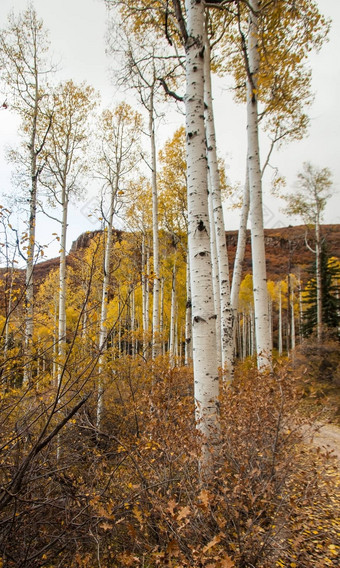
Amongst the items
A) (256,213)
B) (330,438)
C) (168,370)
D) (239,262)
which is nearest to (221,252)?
(239,262)

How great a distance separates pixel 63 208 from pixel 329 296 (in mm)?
15120

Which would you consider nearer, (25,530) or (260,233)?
(25,530)

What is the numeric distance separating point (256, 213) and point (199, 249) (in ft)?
8.54

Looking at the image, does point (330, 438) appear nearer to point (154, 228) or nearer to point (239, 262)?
point (239, 262)

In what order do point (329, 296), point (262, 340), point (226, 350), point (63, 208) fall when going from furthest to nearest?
point (329, 296), point (63, 208), point (226, 350), point (262, 340)

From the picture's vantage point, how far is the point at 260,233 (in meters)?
4.98

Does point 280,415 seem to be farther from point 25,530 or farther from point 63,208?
point 63,208

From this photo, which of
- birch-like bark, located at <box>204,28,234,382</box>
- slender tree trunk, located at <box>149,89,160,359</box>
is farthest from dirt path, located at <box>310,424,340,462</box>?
slender tree trunk, located at <box>149,89,160,359</box>

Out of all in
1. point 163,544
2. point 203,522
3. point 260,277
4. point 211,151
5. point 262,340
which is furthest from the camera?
point 211,151

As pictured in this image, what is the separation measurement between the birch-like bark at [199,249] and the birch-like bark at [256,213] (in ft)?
6.10

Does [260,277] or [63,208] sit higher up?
[63,208]

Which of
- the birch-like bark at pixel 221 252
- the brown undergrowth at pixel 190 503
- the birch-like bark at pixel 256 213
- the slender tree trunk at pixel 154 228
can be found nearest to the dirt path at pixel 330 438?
the birch-like bark at pixel 221 252

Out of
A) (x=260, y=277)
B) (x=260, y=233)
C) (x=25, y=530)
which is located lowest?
(x=25, y=530)

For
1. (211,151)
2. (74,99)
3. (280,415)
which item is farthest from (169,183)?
(280,415)
